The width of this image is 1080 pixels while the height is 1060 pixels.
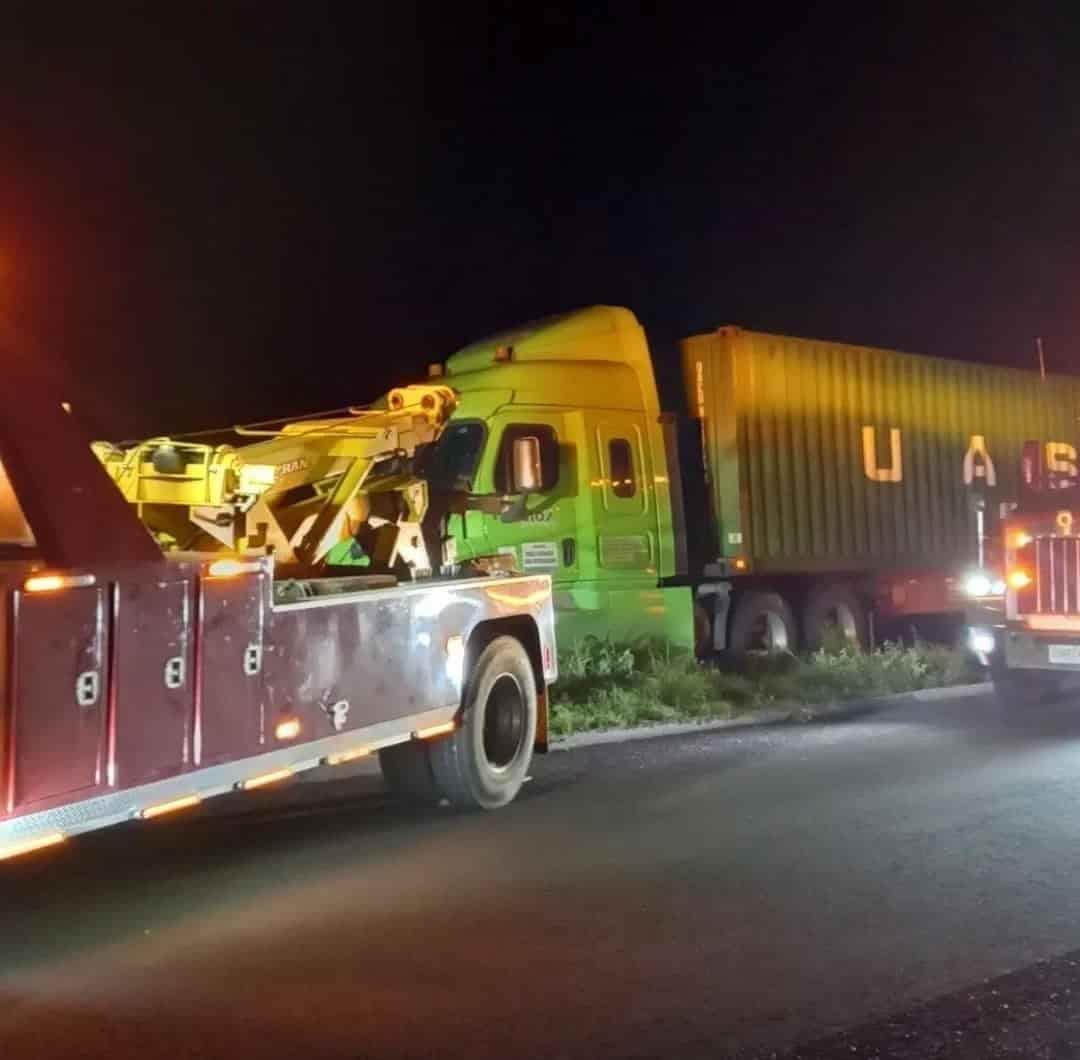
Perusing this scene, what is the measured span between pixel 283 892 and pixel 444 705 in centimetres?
175

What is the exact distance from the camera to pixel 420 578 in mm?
8758

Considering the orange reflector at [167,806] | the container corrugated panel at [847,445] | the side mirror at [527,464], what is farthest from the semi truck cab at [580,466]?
the orange reflector at [167,806]

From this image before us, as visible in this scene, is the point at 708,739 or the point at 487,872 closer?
the point at 487,872

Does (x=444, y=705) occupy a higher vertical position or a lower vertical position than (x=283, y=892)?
higher

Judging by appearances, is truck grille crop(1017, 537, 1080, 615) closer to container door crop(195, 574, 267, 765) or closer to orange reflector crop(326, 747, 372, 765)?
orange reflector crop(326, 747, 372, 765)

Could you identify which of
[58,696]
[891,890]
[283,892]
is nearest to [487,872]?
[283,892]

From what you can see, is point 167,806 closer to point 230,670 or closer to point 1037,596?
point 230,670

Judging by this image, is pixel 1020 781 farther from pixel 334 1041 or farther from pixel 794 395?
pixel 794 395

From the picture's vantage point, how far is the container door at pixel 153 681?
5434 mm

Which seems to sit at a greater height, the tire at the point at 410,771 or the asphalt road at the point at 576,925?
the tire at the point at 410,771

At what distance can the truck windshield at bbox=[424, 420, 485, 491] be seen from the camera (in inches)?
536

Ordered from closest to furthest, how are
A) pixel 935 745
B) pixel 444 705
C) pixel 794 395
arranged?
pixel 444 705
pixel 935 745
pixel 794 395

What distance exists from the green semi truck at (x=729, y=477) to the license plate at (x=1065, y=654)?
781 millimetres

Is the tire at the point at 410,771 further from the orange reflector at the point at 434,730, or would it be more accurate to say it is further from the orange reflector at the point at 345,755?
the orange reflector at the point at 345,755
